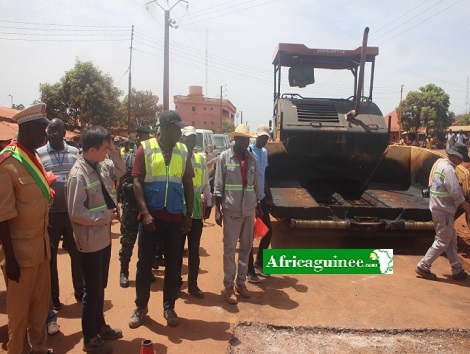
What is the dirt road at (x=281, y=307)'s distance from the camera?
3.17 metres

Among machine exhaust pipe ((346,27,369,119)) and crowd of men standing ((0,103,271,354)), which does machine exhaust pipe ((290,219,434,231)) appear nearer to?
crowd of men standing ((0,103,271,354))

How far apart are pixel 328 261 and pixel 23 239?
402 centimetres

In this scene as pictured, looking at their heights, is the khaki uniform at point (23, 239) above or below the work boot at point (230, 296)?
above

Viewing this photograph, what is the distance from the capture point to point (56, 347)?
9.78 ft


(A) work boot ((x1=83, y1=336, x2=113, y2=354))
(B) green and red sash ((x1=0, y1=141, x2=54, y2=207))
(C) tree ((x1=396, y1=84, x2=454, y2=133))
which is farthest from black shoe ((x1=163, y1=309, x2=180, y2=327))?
(C) tree ((x1=396, y1=84, x2=454, y2=133))

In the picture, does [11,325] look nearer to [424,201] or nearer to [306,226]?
[306,226]

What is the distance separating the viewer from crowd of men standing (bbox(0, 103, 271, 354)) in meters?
2.52

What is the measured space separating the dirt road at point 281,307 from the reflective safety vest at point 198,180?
0.94 metres

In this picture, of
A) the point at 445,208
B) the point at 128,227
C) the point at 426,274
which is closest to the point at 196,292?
the point at 128,227

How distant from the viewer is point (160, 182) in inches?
128

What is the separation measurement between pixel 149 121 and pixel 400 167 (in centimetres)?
2906

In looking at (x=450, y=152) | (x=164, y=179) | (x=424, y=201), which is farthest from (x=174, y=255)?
(x=424, y=201)

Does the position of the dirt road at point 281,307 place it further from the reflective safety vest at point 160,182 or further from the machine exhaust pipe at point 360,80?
the machine exhaust pipe at point 360,80

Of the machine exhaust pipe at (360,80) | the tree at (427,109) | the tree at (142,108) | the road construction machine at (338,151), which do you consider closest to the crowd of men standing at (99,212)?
the road construction machine at (338,151)
